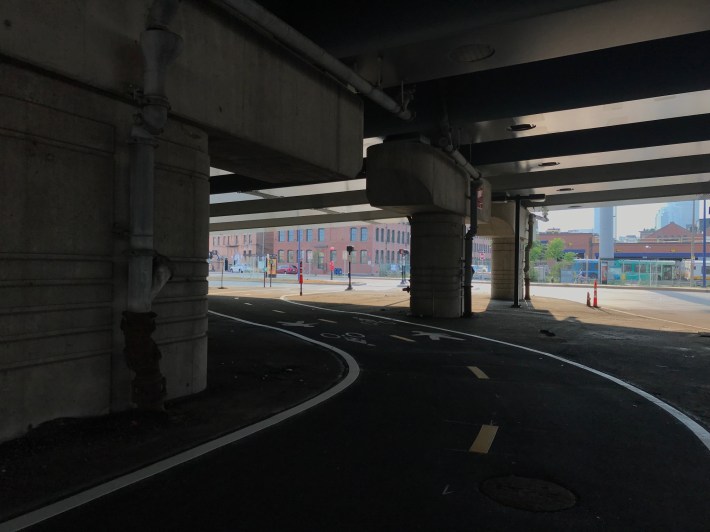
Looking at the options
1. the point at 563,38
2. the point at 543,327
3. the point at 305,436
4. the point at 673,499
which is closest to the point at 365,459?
the point at 305,436

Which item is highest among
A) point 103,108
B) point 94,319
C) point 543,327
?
point 103,108

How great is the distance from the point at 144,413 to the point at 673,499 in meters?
5.01

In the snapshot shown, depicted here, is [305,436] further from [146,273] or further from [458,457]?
[146,273]

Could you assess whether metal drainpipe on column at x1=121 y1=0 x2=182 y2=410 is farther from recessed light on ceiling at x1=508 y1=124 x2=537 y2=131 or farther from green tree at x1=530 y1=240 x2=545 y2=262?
green tree at x1=530 y1=240 x2=545 y2=262

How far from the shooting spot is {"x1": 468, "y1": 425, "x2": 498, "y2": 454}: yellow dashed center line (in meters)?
4.91

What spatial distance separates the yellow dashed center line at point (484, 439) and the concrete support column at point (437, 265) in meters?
12.1

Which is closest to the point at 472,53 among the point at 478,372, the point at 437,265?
the point at 478,372

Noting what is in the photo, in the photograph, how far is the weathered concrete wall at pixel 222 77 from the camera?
475 centimetres

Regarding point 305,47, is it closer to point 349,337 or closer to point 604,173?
point 349,337

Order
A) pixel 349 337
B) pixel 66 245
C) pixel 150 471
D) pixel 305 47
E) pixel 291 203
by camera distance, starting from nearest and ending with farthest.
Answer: pixel 150 471
pixel 66 245
pixel 305 47
pixel 349 337
pixel 291 203

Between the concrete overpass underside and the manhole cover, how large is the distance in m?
3.60

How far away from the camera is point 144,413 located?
18.1 feet

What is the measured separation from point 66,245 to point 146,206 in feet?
2.88

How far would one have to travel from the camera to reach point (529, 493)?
156 inches
